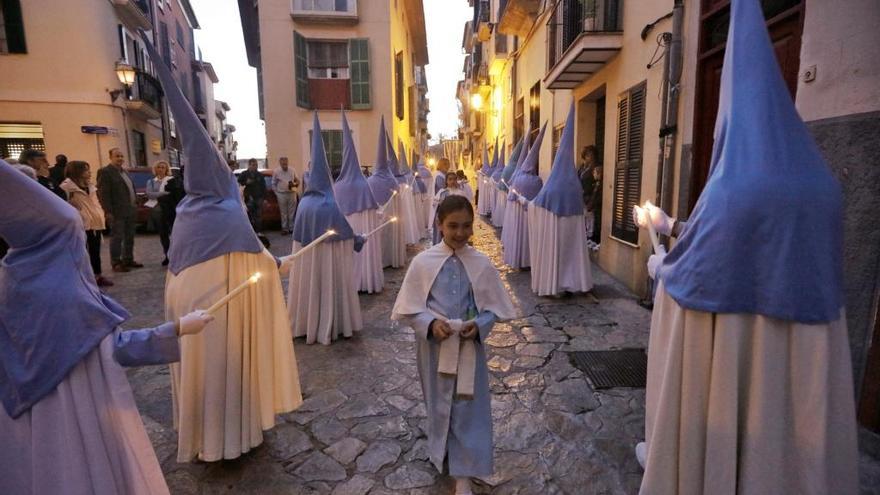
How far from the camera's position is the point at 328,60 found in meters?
18.2

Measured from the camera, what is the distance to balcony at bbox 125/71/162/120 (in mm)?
17203

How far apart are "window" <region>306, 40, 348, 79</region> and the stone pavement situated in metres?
15.2

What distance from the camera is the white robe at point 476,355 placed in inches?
103

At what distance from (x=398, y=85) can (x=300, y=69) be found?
445 centimetres

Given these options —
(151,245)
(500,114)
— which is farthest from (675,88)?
(500,114)

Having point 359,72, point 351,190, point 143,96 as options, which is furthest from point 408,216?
point 143,96

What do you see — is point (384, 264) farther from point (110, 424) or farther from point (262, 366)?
point (110, 424)

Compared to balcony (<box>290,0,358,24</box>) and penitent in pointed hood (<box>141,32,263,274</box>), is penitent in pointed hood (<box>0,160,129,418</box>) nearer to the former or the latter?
A: penitent in pointed hood (<box>141,32,263,274</box>)

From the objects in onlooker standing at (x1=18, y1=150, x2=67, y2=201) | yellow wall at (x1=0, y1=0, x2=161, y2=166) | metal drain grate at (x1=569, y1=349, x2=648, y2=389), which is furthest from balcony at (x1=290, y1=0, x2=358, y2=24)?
metal drain grate at (x1=569, y1=349, x2=648, y2=389)

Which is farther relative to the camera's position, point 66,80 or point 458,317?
point 66,80

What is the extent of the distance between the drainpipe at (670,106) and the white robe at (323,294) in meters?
4.03

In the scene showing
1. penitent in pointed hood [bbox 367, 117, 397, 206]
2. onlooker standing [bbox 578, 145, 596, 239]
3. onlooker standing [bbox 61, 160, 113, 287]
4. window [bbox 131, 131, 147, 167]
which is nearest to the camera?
onlooker standing [bbox 61, 160, 113, 287]

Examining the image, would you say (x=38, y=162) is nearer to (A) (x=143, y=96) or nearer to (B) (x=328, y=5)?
(B) (x=328, y=5)

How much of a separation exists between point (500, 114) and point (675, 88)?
51.8 ft
